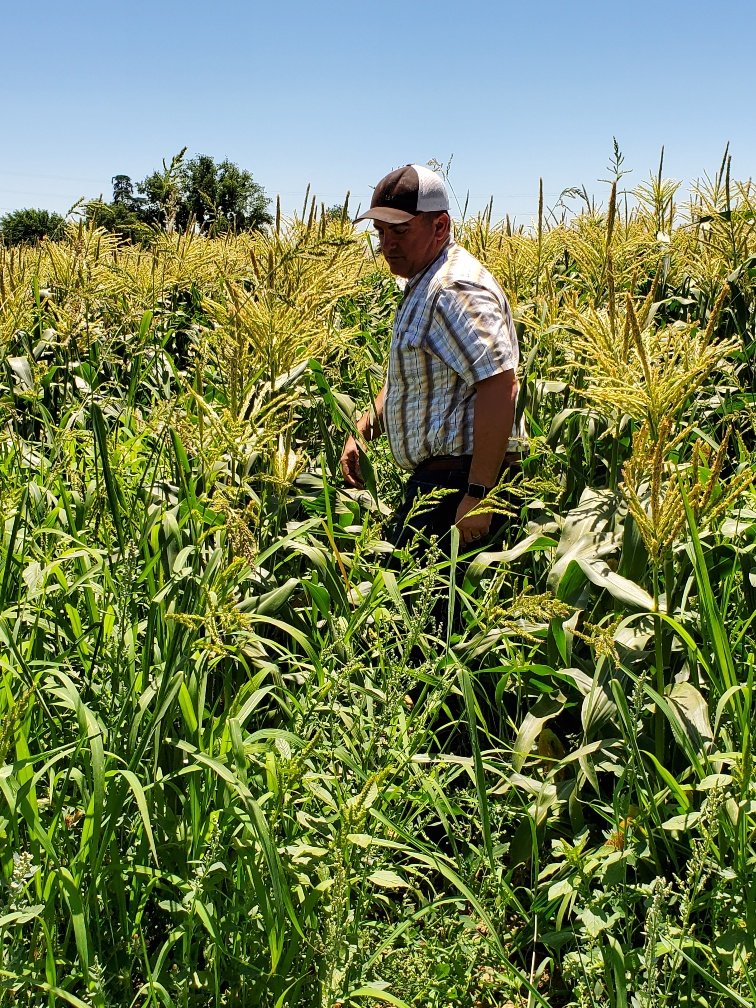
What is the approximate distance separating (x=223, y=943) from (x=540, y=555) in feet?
6.02

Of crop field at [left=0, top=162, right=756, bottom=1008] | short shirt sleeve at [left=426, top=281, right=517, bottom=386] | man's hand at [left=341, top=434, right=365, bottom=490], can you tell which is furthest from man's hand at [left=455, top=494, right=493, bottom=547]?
man's hand at [left=341, top=434, right=365, bottom=490]

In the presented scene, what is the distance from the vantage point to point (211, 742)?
6.79 feet

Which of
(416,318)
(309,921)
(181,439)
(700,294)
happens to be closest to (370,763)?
(309,921)

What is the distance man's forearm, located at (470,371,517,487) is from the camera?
3.07 metres

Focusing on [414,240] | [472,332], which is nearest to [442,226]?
[414,240]

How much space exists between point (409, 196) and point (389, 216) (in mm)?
99

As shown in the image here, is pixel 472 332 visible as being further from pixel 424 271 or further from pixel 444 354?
pixel 424 271

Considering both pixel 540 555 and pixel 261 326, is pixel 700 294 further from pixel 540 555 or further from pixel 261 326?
pixel 261 326

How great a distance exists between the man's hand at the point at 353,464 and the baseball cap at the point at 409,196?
89 cm

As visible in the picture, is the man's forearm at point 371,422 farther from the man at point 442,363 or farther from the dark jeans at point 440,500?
the dark jeans at point 440,500

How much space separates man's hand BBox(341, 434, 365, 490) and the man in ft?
0.85

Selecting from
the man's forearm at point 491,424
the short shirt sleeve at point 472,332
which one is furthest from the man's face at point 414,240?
the man's forearm at point 491,424

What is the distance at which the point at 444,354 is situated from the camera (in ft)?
10.3

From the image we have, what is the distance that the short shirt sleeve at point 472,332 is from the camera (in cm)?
306
